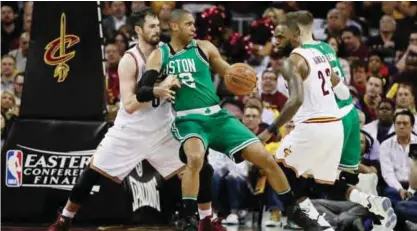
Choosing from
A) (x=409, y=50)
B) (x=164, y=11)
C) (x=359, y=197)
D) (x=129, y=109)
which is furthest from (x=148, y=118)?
(x=164, y=11)

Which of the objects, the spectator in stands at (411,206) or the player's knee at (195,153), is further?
the spectator in stands at (411,206)

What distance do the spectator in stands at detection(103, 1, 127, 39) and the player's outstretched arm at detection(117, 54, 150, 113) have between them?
561cm

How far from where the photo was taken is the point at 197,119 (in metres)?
8.30

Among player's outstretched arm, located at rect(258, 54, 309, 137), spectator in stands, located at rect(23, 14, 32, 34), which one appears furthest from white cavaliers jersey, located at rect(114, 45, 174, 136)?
spectator in stands, located at rect(23, 14, 32, 34)

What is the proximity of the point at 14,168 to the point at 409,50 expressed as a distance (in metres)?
5.70

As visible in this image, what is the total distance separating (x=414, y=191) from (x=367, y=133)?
1.32 metres

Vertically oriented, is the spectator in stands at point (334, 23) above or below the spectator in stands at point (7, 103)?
above

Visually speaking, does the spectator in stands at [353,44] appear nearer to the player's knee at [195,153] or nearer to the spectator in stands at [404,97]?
the spectator in stands at [404,97]

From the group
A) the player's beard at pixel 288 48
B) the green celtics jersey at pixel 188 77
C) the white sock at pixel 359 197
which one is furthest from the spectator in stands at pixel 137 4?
the white sock at pixel 359 197

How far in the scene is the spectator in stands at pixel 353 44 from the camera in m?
13.8

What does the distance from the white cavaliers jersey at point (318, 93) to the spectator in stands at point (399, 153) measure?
6.67ft

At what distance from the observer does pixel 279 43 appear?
29.3ft

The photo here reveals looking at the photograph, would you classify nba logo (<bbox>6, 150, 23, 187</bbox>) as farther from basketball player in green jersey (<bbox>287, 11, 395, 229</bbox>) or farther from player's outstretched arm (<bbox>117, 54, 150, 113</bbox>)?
basketball player in green jersey (<bbox>287, 11, 395, 229</bbox>)

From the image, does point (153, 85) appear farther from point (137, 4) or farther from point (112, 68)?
point (137, 4)
